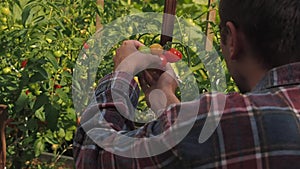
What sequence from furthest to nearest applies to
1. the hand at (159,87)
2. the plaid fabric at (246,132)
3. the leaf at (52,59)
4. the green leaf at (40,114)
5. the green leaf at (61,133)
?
the green leaf at (61,133)
the green leaf at (40,114)
the leaf at (52,59)
the hand at (159,87)
the plaid fabric at (246,132)

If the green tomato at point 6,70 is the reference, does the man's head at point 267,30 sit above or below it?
above

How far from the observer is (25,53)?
2307 millimetres

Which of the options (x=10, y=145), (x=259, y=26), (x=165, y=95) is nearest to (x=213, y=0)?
(x=10, y=145)

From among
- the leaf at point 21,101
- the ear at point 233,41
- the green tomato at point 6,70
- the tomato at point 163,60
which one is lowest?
the leaf at point 21,101

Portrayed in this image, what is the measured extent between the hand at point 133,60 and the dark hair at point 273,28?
0.26 metres

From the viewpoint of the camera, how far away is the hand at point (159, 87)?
3.82ft

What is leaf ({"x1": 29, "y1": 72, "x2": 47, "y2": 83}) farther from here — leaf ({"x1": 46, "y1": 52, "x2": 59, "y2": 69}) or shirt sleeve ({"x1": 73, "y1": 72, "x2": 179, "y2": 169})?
shirt sleeve ({"x1": 73, "y1": 72, "x2": 179, "y2": 169})

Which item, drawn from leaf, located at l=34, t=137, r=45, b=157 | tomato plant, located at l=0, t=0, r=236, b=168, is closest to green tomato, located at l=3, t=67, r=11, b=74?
tomato plant, located at l=0, t=0, r=236, b=168

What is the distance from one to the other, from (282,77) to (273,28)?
0.08m

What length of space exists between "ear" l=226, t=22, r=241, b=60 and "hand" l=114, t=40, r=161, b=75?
22 centimetres

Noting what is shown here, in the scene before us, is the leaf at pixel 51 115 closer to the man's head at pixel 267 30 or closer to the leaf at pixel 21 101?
the leaf at pixel 21 101

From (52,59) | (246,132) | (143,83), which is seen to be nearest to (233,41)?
(246,132)

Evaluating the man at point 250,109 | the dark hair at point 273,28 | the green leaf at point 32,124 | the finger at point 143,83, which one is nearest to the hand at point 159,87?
the finger at point 143,83

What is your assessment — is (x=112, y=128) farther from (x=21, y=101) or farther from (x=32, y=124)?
(x=32, y=124)
